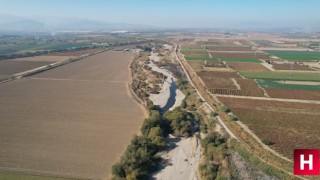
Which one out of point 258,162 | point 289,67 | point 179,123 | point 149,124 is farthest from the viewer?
point 289,67

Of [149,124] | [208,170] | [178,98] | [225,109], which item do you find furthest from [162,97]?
[208,170]

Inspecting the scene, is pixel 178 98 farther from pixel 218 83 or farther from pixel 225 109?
pixel 218 83

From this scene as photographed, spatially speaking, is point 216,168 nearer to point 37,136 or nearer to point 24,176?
point 24,176

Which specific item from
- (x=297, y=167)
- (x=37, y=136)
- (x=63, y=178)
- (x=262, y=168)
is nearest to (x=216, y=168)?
(x=262, y=168)

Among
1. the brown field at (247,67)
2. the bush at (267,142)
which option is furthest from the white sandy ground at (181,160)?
the brown field at (247,67)

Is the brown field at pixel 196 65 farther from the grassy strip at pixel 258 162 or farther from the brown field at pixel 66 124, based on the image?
the grassy strip at pixel 258 162
